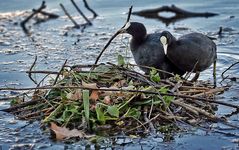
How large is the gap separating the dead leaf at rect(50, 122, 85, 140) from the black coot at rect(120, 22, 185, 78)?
201 centimetres

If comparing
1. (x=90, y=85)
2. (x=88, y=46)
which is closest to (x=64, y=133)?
(x=90, y=85)

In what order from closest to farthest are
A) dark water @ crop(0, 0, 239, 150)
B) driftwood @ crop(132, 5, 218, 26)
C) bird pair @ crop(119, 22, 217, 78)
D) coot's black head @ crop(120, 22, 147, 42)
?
1. dark water @ crop(0, 0, 239, 150)
2. bird pair @ crop(119, 22, 217, 78)
3. coot's black head @ crop(120, 22, 147, 42)
4. driftwood @ crop(132, 5, 218, 26)

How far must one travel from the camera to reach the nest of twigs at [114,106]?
20.6 ft

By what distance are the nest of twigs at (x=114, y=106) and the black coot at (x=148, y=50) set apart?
1.03m

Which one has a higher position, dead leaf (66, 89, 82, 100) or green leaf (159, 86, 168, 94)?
green leaf (159, 86, 168, 94)

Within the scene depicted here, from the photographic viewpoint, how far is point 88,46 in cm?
998

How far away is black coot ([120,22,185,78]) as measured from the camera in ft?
26.6

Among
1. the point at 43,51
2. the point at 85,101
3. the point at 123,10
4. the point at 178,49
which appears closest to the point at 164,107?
the point at 85,101

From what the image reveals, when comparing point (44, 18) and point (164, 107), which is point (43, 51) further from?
point (164, 107)

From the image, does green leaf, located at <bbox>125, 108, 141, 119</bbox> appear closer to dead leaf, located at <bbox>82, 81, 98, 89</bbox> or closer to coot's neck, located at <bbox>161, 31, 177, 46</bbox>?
dead leaf, located at <bbox>82, 81, 98, 89</bbox>

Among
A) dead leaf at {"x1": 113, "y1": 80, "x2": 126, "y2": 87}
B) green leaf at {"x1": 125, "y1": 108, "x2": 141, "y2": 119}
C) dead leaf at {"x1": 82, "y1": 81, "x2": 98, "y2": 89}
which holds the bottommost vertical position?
green leaf at {"x1": 125, "y1": 108, "x2": 141, "y2": 119}

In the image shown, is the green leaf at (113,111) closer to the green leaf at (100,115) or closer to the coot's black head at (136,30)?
the green leaf at (100,115)

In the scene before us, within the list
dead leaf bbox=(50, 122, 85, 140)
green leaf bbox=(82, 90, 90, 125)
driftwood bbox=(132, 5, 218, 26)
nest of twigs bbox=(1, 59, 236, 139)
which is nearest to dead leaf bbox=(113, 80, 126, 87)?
nest of twigs bbox=(1, 59, 236, 139)

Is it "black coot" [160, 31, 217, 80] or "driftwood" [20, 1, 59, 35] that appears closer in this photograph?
"black coot" [160, 31, 217, 80]
